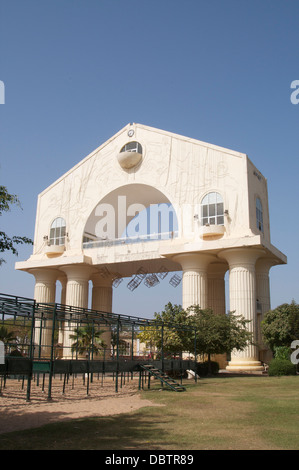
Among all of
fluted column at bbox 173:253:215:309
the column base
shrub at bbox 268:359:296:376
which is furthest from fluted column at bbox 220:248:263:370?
shrub at bbox 268:359:296:376

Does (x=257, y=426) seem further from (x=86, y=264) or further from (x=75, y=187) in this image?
(x=75, y=187)

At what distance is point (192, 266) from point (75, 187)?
599 inches

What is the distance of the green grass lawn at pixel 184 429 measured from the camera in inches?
384

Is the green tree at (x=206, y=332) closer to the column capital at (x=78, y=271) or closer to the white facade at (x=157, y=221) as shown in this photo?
the white facade at (x=157, y=221)

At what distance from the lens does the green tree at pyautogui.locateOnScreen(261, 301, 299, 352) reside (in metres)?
33.1

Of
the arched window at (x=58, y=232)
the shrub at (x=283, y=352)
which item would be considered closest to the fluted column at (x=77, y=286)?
the arched window at (x=58, y=232)

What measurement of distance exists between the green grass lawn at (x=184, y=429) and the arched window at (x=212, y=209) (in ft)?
71.0

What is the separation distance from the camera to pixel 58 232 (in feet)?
152

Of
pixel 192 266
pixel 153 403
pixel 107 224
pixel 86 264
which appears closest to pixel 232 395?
pixel 153 403

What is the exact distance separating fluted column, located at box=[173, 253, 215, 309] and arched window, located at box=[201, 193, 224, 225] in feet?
9.62

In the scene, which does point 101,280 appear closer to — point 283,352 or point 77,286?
point 77,286

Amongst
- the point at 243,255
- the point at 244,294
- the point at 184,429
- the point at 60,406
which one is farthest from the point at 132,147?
the point at 184,429

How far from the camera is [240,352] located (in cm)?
3566

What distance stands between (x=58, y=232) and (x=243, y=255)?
19.0 m
